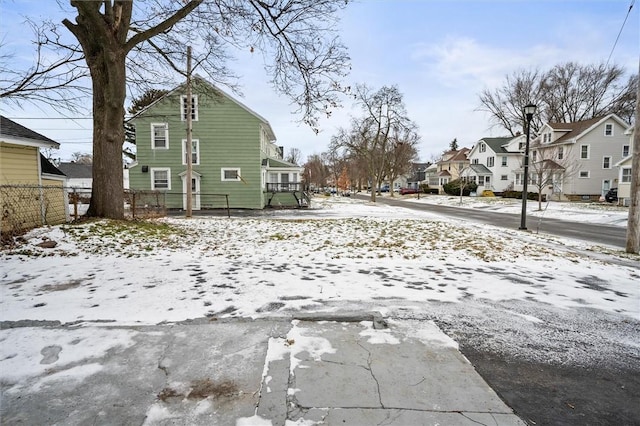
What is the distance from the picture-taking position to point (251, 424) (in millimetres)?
1995

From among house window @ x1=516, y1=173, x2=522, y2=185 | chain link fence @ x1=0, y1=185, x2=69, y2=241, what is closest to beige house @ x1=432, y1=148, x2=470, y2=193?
house window @ x1=516, y1=173, x2=522, y2=185

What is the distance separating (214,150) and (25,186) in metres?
13.5

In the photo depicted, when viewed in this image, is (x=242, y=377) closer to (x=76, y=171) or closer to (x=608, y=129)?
(x=608, y=129)

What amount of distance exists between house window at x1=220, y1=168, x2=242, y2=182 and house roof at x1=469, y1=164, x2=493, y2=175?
37.0m

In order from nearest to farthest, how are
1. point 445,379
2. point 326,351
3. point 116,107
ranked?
point 445,379 → point 326,351 → point 116,107

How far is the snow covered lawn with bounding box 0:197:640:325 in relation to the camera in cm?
389

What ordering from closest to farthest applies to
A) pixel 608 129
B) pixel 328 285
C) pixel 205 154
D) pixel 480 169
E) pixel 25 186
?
pixel 328 285, pixel 25 186, pixel 205 154, pixel 608 129, pixel 480 169

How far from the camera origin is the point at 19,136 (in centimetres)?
955

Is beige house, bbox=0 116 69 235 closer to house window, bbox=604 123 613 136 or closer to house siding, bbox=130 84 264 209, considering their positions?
house siding, bbox=130 84 264 209

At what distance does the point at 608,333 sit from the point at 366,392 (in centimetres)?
284

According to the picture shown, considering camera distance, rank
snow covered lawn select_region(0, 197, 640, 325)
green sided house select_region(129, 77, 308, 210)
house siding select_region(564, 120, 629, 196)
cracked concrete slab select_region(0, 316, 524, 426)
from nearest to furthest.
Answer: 1. cracked concrete slab select_region(0, 316, 524, 426)
2. snow covered lawn select_region(0, 197, 640, 325)
3. green sided house select_region(129, 77, 308, 210)
4. house siding select_region(564, 120, 629, 196)

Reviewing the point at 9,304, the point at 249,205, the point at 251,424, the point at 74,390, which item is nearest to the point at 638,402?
the point at 251,424

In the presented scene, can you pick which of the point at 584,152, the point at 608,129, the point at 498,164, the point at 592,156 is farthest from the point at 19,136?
the point at 498,164

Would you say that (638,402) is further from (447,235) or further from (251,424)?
(447,235)
